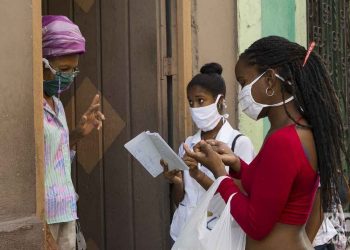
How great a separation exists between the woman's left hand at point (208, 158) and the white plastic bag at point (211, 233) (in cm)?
6

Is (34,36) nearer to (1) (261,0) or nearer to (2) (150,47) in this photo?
(2) (150,47)

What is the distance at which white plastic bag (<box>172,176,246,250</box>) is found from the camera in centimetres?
277

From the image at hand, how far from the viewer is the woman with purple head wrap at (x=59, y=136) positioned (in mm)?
3617

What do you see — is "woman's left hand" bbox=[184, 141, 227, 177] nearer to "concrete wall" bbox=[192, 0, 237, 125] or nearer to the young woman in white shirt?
the young woman in white shirt

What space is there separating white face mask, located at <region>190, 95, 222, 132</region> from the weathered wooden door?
1.76ft

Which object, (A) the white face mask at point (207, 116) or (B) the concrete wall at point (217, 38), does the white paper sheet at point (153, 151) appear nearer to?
(A) the white face mask at point (207, 116)

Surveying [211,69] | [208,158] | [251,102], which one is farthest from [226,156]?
[211,69]

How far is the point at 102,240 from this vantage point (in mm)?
5031

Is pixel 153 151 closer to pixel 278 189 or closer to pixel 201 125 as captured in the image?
pixel 201 125

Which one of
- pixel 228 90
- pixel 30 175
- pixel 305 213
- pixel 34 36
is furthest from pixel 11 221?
pixel 228 90

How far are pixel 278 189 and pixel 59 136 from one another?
1481 millimetres

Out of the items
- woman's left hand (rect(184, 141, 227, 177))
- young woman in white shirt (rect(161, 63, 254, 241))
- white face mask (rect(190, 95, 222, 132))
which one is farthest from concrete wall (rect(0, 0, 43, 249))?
white face mask (rect(190, 95, 222, 132))

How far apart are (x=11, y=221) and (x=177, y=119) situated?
71.2 inches

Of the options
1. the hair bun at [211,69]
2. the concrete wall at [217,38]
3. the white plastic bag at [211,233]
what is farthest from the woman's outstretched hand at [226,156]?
the concrete wall at [217,38]
